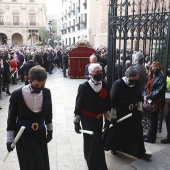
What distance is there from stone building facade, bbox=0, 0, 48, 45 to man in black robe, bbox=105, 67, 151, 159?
5739cm

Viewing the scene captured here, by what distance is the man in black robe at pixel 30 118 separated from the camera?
289 centimetres

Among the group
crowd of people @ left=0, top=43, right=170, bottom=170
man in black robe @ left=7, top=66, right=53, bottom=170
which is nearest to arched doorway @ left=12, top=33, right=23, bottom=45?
crowd of people @ left=0, top=43, right=170, bottom=170

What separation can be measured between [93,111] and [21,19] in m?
61.5

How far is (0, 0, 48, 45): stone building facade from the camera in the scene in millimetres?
59219

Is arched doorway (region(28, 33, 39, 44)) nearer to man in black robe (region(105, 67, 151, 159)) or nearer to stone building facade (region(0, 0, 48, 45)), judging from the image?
stone building facade (region(0, 0, 48, 45))

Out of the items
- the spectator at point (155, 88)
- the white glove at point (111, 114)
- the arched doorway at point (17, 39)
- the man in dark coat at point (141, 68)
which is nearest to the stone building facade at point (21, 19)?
the arched doorway at point (17, 39)

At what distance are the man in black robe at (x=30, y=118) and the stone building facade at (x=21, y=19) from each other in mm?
58055

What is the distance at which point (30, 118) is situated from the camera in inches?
117

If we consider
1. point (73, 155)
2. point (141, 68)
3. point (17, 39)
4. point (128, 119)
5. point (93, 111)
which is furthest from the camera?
point (17, 39)

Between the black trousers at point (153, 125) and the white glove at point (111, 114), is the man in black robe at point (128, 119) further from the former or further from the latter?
the black trousers at point (153, 125)

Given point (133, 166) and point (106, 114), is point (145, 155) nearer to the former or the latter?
point (133, 166)

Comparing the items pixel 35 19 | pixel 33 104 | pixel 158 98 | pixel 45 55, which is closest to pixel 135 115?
pixel 158 98

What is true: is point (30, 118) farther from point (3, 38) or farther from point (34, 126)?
point (3, 38)

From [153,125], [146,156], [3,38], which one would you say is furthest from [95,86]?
[3,38]
